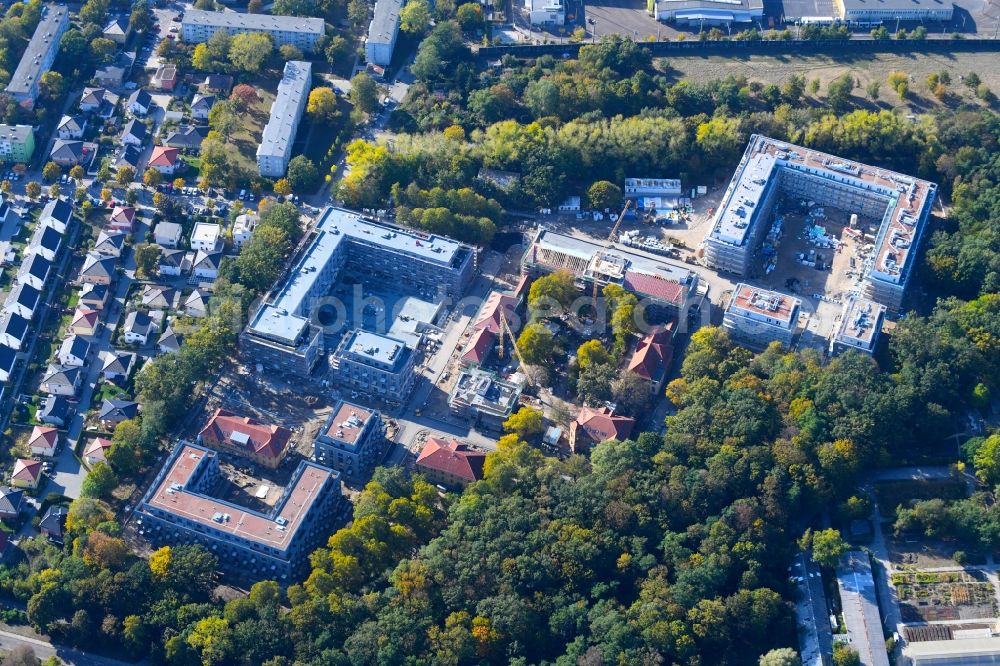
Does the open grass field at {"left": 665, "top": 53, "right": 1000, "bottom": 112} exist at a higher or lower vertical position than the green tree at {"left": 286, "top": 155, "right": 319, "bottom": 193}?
higher

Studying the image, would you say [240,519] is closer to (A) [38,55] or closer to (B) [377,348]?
(B) [377,348]

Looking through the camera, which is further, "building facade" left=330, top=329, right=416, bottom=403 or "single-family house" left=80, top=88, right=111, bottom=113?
"single-family house" left=80, top=88, right=111, bottom=113

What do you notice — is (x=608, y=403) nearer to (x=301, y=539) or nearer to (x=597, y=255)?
(x=597, y=255)

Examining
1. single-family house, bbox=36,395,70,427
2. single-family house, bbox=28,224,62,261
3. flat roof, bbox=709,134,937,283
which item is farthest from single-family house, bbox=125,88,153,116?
flat roof, bbox=709,134,937,283

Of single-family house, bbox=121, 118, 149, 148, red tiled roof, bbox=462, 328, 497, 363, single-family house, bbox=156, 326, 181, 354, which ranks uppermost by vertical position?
single-family house, bbox=121, 118, 149, 148

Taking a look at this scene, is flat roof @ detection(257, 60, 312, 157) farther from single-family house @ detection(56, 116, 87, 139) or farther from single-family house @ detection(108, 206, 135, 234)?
single-family house @ detection(56, 116, 87, 139)

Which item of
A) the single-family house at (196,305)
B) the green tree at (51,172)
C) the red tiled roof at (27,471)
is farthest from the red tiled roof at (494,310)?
the green tree at (51,172)

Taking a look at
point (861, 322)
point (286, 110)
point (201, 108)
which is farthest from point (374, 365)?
point (201, 108)
